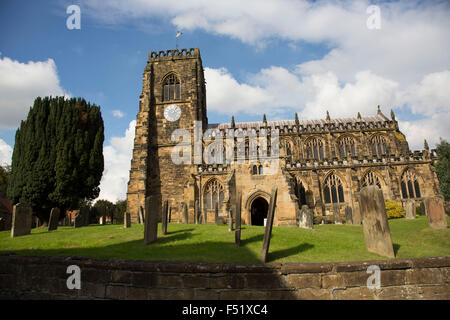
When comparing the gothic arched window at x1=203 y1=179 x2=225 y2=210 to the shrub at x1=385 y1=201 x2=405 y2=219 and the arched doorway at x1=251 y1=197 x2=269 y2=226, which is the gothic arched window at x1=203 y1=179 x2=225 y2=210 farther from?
the shrub at x1=385 y1=201 x2=405 y2=219

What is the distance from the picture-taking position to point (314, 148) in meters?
33.7

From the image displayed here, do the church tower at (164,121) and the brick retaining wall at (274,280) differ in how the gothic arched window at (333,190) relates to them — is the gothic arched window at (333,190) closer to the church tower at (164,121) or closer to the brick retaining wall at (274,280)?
the church tower at (164,121)

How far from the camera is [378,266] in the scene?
16.1ft

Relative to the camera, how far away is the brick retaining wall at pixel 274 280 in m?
4.84

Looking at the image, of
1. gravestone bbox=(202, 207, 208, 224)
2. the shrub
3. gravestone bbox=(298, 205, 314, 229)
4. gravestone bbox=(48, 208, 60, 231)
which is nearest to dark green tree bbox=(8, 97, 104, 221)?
gravestone bbox=(48, 208, 60, 231)

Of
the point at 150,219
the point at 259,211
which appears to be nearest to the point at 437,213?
the point at 150,219

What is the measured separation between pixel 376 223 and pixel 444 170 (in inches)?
985

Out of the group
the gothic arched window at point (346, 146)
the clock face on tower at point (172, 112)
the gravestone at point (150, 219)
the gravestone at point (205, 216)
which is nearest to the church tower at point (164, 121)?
the clock face on tower at point (172, 112)

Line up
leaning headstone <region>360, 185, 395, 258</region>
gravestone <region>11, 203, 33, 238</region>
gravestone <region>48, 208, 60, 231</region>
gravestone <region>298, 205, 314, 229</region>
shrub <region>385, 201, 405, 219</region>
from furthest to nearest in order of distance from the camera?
shrub <region>385, 201, 405, 219</region> → gravestone <region>48, 208, 60, 231</region> → gravestone <region>298, 205, 314, 229</region> → gravestone <region>11, 203, 33, 238</region> → leaning headstone <region>360, 185, 395, 258</region>

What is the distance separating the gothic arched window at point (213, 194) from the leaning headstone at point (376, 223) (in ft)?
56.3

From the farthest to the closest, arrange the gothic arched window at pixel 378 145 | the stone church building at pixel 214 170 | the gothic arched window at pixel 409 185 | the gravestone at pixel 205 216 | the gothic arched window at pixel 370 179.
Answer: the gothic arched window at pixel 378 145 < the gothic arched window at pixel 370 179 < the gothic arched window at pixel 409 185 < the stone church building at pixel 214 170 < the gravestone at pixel 205 216

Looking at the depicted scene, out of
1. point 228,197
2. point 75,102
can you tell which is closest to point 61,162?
point 75,102

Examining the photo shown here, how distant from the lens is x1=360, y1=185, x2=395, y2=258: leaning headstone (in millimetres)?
6570

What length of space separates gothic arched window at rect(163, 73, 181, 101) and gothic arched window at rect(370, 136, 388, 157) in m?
24.9
